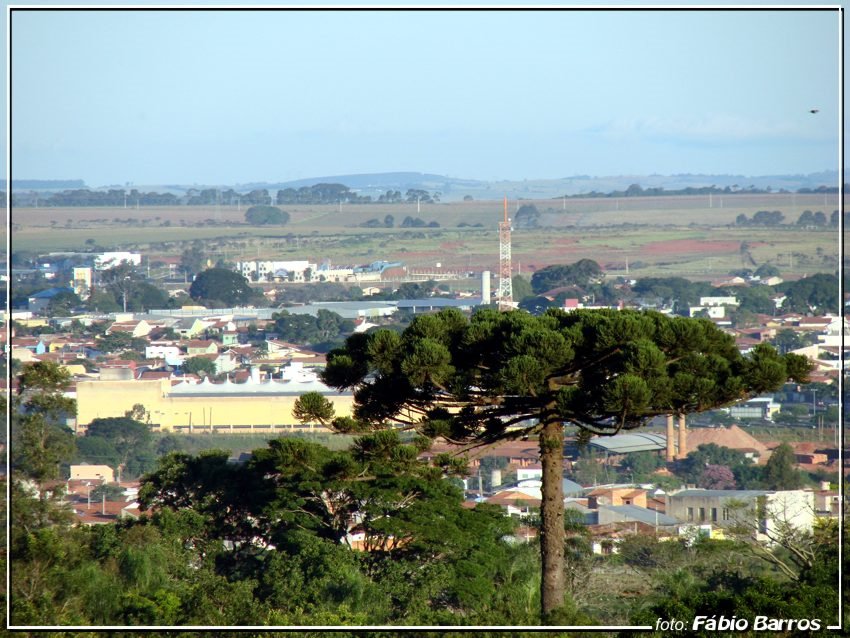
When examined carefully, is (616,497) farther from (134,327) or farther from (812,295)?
(134,327)

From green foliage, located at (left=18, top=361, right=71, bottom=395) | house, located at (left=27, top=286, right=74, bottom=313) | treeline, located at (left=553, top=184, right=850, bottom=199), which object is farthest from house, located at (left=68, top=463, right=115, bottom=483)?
treeline, located at (left=553, top=184, right=850, bottom=199)

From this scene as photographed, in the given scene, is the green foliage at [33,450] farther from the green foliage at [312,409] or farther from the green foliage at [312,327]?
the green foliage at [312,327]

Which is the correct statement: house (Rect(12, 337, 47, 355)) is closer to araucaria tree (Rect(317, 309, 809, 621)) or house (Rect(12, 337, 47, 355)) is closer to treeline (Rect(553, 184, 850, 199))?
araucaria tree (Rect(317, 309, 809, 621))

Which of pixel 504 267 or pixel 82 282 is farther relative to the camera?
pixel 504 267

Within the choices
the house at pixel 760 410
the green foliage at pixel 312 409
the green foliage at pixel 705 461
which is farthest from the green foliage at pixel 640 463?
the green foliage at pixel 312 409

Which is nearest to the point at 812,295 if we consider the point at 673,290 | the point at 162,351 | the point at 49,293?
the point at 673,290

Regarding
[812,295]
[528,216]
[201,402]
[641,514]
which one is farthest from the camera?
[528,216]

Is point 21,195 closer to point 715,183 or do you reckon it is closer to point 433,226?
point 433,226
